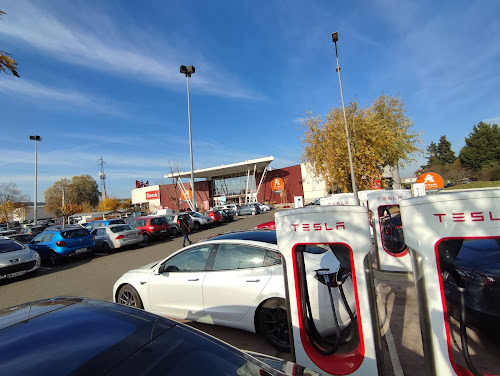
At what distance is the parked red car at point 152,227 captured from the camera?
15328mm

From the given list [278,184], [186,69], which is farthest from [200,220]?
[278,184]

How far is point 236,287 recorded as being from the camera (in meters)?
3.75

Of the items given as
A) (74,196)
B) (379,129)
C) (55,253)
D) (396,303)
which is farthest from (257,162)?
(74,196)

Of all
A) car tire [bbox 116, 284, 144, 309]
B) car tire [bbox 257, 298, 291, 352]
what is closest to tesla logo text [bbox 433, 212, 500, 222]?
car tire [bbox 257, 298, 291, 352]

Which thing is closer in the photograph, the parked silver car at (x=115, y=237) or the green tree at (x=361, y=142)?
the parked silver car at (x=115, y=237)

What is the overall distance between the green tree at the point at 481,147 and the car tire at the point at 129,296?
203ft

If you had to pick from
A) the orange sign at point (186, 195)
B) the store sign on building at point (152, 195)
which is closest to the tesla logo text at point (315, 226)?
the orange sign at point (186, 195)

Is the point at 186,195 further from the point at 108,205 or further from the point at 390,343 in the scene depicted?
the point at 390,343

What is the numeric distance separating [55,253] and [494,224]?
44.1ft

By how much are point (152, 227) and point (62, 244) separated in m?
4.90

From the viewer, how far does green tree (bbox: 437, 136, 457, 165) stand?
78.5 meters

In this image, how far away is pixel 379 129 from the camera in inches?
745

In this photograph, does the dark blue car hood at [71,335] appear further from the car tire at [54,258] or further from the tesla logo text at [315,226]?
the car tire at [54,258]

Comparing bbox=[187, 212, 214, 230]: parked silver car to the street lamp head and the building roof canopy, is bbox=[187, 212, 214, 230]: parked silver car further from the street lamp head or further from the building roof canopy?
the building roof canopy
